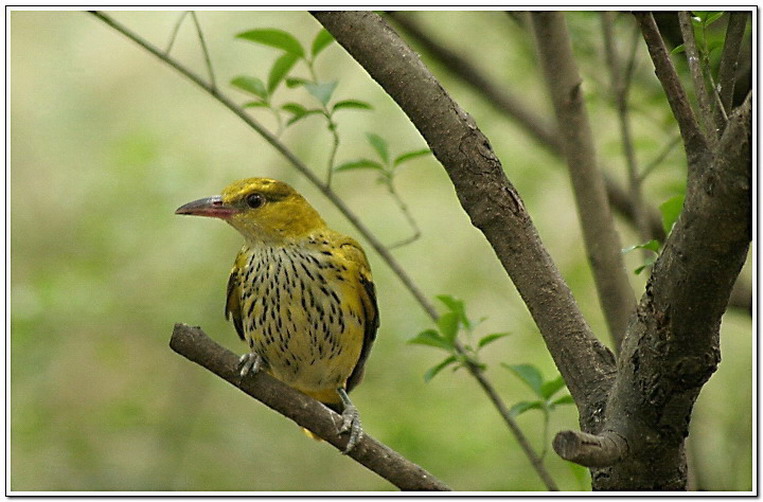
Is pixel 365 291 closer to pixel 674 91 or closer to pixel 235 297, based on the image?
pixel 235 297

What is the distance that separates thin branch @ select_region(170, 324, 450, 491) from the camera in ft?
6.45

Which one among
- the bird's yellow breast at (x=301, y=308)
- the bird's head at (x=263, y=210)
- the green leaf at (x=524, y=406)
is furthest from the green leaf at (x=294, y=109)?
the green leaf at (x=524, y=406)

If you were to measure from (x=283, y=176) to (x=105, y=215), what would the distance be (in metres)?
0.83

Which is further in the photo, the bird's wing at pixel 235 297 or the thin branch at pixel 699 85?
the bird's wing at pixel 235 297

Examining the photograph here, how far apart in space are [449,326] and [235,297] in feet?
2.26

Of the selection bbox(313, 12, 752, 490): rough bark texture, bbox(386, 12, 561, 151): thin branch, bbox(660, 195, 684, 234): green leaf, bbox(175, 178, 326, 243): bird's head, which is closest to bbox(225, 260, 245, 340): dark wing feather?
bbox(175, 178, 326, 243): bird's head

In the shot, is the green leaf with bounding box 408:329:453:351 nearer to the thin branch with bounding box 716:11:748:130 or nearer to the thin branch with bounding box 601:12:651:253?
the thin branch with bounding box 601:12:651:253

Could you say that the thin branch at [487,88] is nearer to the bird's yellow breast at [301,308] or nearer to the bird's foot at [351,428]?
the bird's yellow breast at [301,308]

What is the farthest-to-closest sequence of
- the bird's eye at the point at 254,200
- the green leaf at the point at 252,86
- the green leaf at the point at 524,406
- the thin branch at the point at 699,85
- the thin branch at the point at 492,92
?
the thin branch at the point at 492,92
the bird's eye at the point at 254,200
the green leaf at the point at 252,86
the green leaf at the point at 524,406
the thin branch at the point at 699,85

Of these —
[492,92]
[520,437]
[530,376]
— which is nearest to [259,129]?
[530,376]

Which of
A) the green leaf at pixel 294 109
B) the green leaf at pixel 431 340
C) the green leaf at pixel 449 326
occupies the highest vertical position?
the green leaf at pixel 294 109

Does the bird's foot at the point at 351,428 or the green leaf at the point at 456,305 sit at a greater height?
the green leaf at the point at 456,305

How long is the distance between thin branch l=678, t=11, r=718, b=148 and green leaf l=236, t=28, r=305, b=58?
1.05 meters

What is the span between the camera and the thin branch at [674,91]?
62.5 inches
